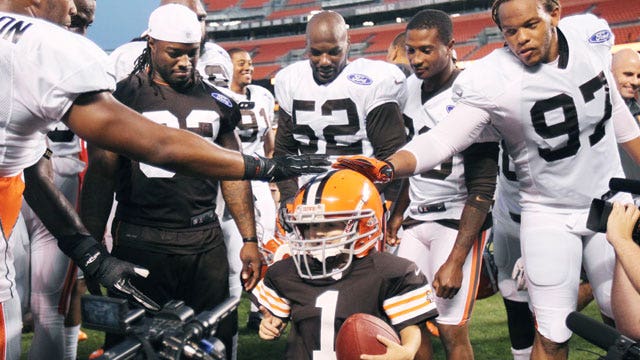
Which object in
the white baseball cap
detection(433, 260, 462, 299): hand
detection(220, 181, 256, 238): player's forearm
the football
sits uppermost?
the white baseball cap

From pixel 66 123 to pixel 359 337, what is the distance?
1.13 m

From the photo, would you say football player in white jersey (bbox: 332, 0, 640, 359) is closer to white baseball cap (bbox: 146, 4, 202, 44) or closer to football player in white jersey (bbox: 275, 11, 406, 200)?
football player in white jersey (bbox: 275, 11, 406, 200)

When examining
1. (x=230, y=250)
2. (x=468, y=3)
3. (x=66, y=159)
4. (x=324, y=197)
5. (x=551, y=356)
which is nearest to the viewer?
(x=324, y=197)

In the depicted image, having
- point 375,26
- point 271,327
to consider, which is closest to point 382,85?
point 271,327

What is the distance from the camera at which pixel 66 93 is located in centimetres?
184

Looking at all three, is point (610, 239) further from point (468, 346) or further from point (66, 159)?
point (66, 159)

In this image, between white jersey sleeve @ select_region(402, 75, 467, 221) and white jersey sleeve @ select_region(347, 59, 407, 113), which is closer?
white jersey sleeve @ select_region(402, 75, 467, 221)

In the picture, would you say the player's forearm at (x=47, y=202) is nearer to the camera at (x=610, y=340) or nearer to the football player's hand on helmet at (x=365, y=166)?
the football player's hand on helmet at (x=365, y=166)

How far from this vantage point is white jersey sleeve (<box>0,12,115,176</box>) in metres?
1.80

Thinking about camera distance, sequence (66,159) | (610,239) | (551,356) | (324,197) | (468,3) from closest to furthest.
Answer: (610,239)
(324,197)
(551,356)
(66,159)
(468,3)

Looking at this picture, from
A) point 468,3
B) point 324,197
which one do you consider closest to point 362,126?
point 324,197

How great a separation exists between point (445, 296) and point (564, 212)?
693 mm

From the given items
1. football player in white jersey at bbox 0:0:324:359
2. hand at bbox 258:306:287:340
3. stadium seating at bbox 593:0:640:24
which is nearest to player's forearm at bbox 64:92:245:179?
football player in white jersey at bbox 0:0:324:359

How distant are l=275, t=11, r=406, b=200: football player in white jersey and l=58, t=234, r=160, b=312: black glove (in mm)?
1552
